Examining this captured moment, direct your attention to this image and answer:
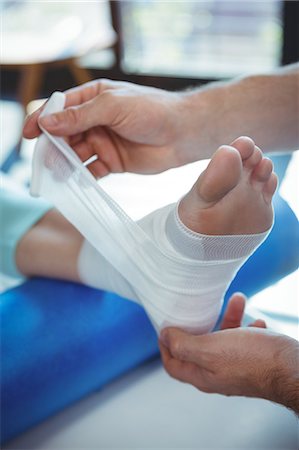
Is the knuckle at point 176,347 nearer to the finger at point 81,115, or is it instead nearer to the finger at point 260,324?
the finger at point 260,324

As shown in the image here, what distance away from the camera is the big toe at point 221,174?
58 centimetres

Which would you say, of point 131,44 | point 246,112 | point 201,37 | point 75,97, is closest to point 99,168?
point 75,97

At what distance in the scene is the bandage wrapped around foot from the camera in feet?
2.19

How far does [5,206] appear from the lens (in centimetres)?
100

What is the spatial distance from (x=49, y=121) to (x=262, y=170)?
0.27 metres

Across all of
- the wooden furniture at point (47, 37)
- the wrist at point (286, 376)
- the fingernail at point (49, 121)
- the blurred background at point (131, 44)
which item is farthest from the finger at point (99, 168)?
the wooden furniture at point (47, 37)

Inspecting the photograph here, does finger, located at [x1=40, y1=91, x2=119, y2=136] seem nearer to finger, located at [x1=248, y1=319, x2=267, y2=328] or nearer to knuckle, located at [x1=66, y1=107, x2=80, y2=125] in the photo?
knuckle, located at [x1=66, y1=107, x2=80, y2=125]

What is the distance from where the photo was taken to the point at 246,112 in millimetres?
830

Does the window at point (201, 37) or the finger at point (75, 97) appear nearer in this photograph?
the finger at point (75, 97)

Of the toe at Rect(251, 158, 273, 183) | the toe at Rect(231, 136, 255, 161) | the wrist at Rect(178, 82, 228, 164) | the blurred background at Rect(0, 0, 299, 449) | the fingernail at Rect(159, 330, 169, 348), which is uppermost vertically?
the toe at Rect(231, 136, 255, 161)

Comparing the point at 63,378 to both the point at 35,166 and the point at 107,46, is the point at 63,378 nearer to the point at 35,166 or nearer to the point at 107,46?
the point at 35,166

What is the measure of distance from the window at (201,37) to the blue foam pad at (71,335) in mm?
1187

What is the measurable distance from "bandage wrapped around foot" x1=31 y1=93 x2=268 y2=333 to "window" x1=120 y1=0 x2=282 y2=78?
121cm

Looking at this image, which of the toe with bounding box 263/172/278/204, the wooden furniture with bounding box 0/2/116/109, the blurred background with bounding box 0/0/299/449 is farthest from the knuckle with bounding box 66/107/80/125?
the wooden furniture with bounding box 0/2/116/109
